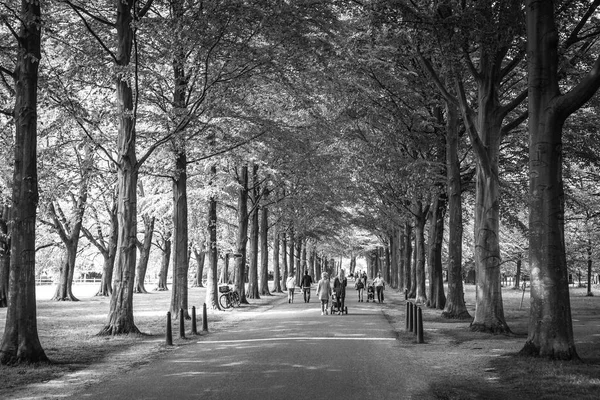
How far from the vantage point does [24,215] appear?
12.2 metres

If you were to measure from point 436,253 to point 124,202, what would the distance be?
15.0m

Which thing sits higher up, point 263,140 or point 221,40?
point 221,40

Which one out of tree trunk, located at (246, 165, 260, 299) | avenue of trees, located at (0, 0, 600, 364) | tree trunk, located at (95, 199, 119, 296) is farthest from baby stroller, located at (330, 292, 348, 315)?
tree trunk, located at (95, 199, 119, 296)

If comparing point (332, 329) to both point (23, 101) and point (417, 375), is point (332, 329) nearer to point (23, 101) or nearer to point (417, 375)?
point (417, 375)

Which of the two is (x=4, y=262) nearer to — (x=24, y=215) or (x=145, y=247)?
(x=145, y=247)

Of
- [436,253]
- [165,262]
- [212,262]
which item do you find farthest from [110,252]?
[436,253]

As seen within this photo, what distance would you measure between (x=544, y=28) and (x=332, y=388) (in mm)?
8203

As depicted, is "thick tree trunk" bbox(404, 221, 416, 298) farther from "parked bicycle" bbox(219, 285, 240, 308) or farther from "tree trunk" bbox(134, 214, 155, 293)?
"tree trunk" bbox(134, 214, 155, 293)

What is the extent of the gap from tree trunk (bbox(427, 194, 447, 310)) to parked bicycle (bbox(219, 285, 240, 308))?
31.5 feet

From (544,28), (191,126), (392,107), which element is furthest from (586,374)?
(392,107)

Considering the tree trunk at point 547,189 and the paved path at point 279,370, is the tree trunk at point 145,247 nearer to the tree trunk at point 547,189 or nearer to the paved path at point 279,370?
the paved path at point 279,370

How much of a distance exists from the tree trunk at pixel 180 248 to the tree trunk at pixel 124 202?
4.47 meters

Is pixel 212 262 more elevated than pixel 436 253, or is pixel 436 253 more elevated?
pixel 436 253

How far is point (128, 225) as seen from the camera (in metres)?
17.2
